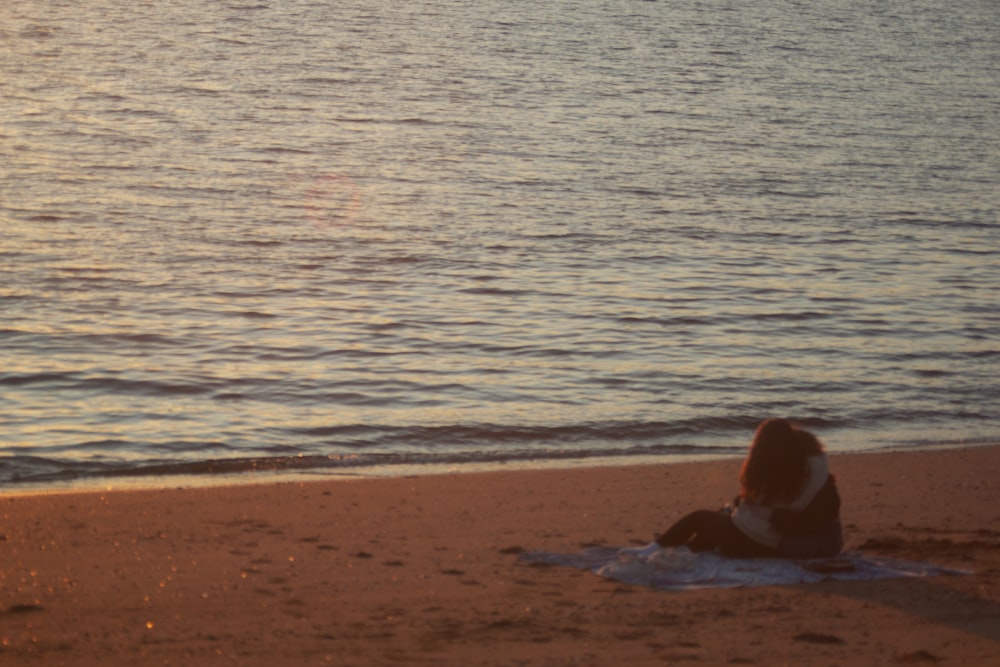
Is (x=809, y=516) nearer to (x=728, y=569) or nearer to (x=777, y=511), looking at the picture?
(x=777, y=511)

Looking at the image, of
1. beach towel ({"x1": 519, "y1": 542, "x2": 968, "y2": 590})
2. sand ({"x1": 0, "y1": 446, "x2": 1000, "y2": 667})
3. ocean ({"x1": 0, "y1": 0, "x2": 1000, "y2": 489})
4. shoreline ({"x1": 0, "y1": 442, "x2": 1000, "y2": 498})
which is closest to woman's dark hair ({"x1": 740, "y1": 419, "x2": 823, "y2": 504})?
beach towel ({"x1": 519, "y1": 542, "x2": 968, "y2": 590})

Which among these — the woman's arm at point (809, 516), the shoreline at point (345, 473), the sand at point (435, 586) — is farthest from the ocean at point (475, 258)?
the woman's arm at point (809, 516)

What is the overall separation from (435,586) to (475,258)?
1298 cm

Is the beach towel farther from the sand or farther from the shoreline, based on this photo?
the shoreline

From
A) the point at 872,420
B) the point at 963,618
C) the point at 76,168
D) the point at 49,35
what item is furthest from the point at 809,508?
the point at 49,35

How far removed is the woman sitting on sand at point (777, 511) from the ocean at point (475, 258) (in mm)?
3444

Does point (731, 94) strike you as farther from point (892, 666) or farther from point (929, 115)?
point (892, 666)

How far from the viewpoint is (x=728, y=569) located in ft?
22.9

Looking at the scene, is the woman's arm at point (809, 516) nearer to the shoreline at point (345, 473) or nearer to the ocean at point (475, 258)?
the shoreline at point (345, 473)

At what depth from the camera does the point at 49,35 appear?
4631 cm

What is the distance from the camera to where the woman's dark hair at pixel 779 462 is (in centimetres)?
689

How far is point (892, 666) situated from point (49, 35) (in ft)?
149

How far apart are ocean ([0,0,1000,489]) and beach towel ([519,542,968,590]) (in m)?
3.49

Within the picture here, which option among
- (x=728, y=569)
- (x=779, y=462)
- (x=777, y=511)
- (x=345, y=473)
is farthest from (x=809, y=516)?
(x=345, y=473)
